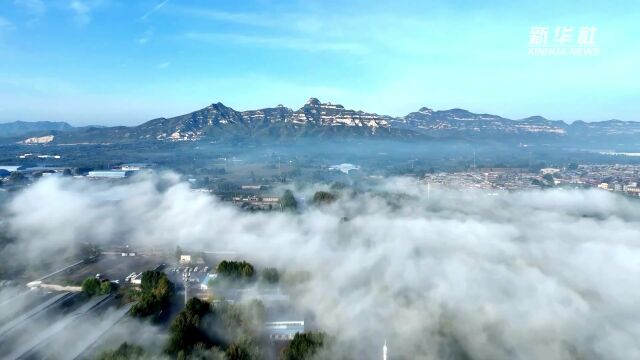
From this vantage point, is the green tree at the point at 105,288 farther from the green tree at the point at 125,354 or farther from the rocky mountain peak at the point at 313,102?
the rocky mountain peak at the point at 313,102

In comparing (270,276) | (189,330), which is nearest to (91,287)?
(270,276)

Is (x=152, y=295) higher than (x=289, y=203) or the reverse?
higher

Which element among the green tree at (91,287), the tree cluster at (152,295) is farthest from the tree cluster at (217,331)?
the green tree at (91,287)

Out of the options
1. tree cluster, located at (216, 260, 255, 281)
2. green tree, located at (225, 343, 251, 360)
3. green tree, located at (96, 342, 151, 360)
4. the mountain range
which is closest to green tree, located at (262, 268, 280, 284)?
tree cluster, located at (216, 260, 255, 281)

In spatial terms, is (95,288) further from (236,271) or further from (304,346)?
(304,346)

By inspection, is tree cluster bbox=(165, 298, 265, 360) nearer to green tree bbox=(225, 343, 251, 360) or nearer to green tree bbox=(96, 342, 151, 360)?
green tree bbox=(225, 343, 251, 360)

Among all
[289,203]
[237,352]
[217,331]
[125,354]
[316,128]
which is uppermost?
[316,128]

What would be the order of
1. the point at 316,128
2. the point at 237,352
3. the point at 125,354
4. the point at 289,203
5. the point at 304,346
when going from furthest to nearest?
the point at 316,128
the point at 289,203
the point at 304,346
the point at 237,352
the point at 125,354
